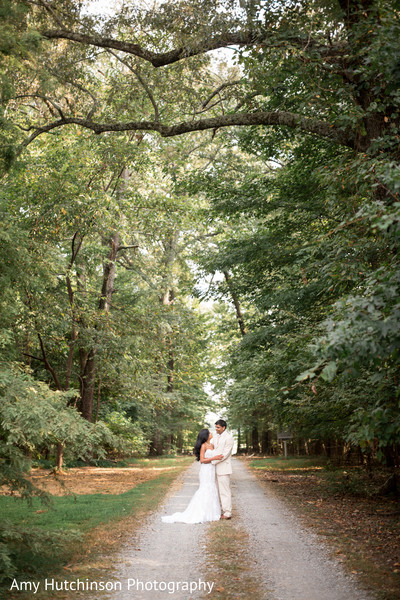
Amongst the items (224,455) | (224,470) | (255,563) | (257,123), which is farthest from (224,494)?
(257,123)

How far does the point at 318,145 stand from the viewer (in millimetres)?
10945

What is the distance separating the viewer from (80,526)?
26.7 ft

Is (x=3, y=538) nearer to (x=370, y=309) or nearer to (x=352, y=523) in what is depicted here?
(x=370, y=309)

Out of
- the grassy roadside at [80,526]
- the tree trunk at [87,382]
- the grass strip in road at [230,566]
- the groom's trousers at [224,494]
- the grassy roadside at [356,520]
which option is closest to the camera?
the grass strip in road at [230,566]

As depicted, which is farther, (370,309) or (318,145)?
(318,145)

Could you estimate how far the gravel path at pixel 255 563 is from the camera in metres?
4.88

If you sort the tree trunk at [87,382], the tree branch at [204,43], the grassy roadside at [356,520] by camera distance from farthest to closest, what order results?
the tree trunk at [87,382], the tree branch at [204,43], the grassy roadside at [356,520]

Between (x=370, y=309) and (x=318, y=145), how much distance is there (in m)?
8.53

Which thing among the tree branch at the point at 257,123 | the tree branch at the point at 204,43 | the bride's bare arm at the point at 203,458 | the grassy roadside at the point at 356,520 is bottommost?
the grassy roadside at the point at 356,520

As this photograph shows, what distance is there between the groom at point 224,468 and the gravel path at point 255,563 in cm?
33

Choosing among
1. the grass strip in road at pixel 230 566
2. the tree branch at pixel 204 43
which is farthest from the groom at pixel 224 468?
the tree branch at pixel 204 43

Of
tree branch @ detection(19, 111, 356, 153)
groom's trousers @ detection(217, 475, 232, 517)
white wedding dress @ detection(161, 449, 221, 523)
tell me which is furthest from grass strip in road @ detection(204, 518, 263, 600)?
tree branch @ detection(19, 111, 356, 153)

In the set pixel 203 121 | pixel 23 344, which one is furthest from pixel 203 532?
pixel 23 344

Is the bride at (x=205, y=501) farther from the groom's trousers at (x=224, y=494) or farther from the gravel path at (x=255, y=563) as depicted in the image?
the gravel path at (x=255, y=563)
